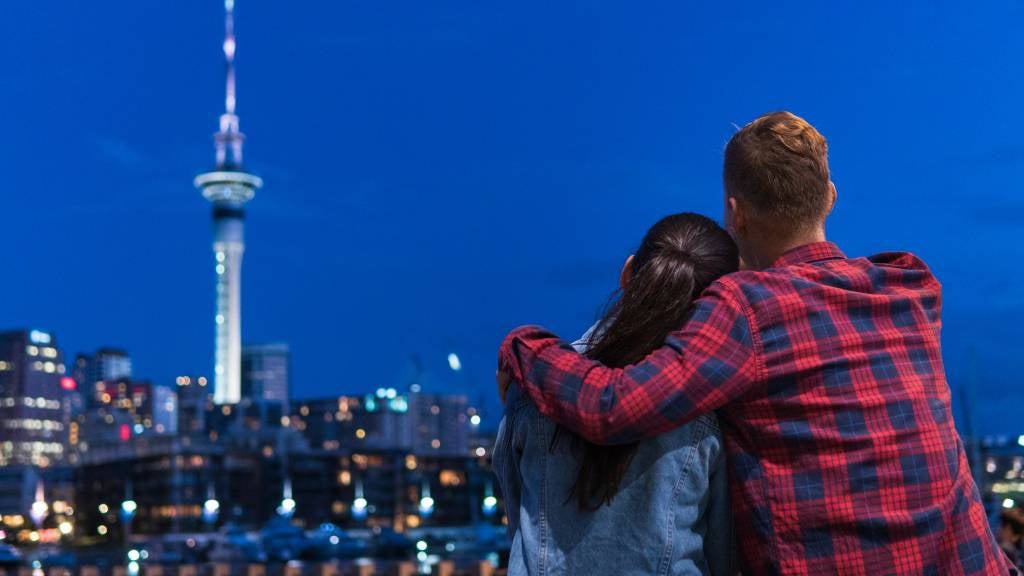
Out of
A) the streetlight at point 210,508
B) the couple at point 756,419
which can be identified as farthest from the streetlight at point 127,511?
the couple at point 756,419

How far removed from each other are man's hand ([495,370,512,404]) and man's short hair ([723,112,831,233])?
0.71 meters

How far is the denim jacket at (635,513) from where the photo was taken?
2.82m

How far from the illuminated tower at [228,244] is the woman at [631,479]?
534 ft

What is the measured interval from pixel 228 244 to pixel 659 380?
168 metres

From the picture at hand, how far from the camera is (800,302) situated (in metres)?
2.85

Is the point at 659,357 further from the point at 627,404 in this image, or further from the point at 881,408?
the point at 881,408

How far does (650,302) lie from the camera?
9.68 feet

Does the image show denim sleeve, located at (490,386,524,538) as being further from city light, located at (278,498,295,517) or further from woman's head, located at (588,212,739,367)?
city light, located at (278,498,295,517)

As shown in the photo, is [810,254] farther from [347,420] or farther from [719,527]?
[347,420]

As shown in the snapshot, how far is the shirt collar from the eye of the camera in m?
3.02

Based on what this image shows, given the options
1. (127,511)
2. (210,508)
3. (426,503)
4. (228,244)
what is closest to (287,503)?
(210,508)

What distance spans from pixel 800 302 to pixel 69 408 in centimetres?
20216

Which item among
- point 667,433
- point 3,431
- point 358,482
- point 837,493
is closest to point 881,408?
point 837,493

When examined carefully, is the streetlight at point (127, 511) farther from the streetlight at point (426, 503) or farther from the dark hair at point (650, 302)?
the dark hair at point (650, 302)
